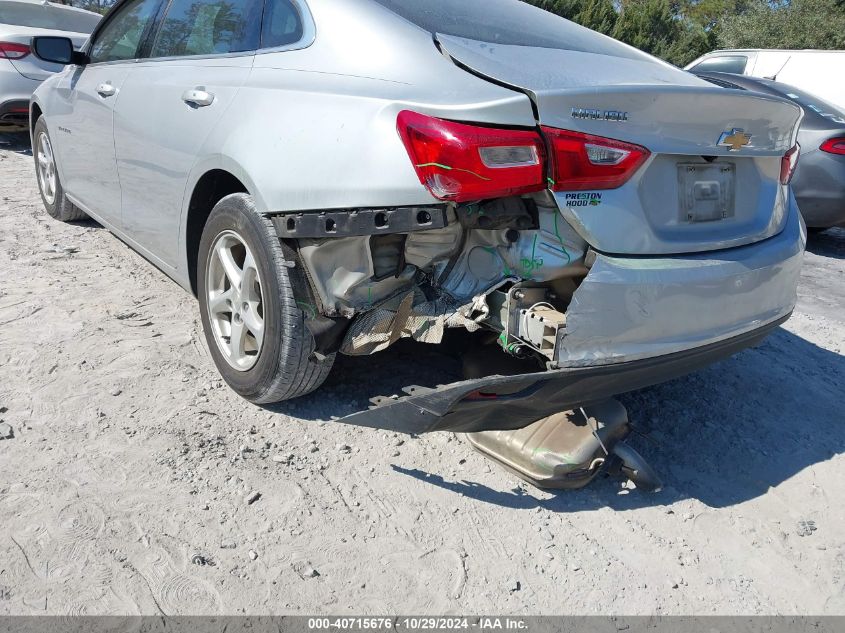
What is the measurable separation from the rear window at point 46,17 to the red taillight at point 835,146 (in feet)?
27.7

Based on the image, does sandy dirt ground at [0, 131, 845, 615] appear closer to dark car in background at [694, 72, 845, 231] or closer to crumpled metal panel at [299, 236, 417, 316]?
crumpled metal panel at [299, 236, 417, 316]

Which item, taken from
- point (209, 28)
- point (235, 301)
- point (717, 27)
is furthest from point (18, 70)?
point (717, 27)

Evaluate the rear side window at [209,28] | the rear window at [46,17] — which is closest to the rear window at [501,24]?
the rear side window at [209,28]

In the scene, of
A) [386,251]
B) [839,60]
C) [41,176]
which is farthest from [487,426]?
[839,60]

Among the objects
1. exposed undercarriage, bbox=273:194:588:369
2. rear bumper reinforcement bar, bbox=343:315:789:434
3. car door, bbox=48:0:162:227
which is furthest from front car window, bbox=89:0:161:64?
rear bumper reinforcement bar, bbox=343:315:789:434

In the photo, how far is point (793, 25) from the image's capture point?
2527cm

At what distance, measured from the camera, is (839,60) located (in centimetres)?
798

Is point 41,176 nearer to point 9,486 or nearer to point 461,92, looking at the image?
point 9,486

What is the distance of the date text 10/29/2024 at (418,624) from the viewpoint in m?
1.98

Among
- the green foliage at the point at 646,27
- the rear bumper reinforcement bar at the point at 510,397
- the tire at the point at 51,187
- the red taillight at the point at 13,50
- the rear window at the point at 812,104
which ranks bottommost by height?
the green foliage at the point at 646,27

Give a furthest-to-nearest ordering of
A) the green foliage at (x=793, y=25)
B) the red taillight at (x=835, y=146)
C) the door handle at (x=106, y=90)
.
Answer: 1. the green foliage at (x=793, y=25)
2. the red taillight at (x=835, y=146)
3. the door handle at (x=106, y=90)

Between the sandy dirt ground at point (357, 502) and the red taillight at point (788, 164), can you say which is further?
the red taillight at point (788, 164)

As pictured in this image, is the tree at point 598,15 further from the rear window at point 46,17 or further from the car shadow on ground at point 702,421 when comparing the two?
the car shadow on ground at point 702,421

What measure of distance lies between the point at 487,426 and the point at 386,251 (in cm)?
66
